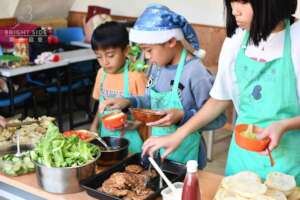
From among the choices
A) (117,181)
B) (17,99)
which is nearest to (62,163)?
(117,181)

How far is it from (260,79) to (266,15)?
254 millimetres

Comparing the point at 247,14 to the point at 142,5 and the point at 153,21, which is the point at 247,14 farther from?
the point at 142,5

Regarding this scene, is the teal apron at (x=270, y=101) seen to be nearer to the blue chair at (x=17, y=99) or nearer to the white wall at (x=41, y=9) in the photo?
the blue chair at (x=17, y=99)

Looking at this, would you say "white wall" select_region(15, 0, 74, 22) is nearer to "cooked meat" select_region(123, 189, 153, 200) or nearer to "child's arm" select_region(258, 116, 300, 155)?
Result: "cooked meat" select_region(123, 189, 153, 200)

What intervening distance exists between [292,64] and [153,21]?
1.97 feet

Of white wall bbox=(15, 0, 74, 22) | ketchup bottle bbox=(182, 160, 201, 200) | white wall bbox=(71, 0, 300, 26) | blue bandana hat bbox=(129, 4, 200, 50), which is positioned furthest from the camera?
white wall bbox=(15, 0, 74, 22)

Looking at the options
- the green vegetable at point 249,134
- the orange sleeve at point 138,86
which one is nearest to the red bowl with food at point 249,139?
the green vegetable at point 249,134

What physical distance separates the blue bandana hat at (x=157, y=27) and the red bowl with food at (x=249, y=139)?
54 cm

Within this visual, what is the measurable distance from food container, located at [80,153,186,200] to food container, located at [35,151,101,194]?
29 millimetres

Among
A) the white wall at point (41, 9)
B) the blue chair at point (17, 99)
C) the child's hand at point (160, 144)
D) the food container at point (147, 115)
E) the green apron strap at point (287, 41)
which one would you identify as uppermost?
the green apron strap at point (287, 41)

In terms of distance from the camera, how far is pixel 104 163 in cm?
167

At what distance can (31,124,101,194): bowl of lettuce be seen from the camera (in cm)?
144

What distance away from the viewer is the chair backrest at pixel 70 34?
5.25 m

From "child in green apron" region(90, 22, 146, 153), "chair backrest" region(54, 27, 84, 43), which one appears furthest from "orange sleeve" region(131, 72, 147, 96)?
"chair backrest" region(54, 27, 84, 43)
